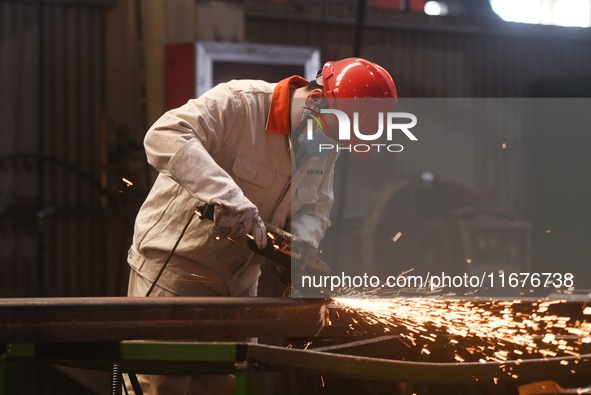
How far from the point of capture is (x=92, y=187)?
4.38 m

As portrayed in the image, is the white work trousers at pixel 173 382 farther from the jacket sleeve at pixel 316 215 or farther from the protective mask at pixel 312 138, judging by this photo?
→ the protective mask at pixel 312 138

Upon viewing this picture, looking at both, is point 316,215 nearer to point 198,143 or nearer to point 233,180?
point 233,180

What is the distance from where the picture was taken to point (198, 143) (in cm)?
240

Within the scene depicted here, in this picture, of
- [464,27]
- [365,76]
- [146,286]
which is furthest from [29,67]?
[464,27]

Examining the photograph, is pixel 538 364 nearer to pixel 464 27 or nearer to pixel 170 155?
pixel 170 155

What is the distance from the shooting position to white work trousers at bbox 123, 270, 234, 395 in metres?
2.58

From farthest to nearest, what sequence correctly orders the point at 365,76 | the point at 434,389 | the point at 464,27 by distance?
the point at 464,27 < the point at 365,76 < the point at 434,389

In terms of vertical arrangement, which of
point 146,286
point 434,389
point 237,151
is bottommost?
point 434,389

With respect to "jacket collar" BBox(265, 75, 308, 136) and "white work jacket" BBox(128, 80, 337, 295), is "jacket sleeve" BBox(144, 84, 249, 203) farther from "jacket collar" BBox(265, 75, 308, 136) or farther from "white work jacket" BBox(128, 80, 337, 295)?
"jacket collar" BBox(265, 75, 308, 136)

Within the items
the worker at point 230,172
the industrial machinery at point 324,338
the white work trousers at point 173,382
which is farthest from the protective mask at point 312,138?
the white work trousers at point 173,382

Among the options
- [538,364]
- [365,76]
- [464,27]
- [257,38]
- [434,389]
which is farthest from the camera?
[464,27]

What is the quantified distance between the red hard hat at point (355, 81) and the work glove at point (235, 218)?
0.51 m

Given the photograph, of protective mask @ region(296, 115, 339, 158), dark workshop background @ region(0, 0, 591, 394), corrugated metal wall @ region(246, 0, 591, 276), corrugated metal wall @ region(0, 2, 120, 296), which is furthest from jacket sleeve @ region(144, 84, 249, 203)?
corrugated metal wall @ region(246, 0, 591, 276)

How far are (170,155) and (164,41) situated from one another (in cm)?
193
